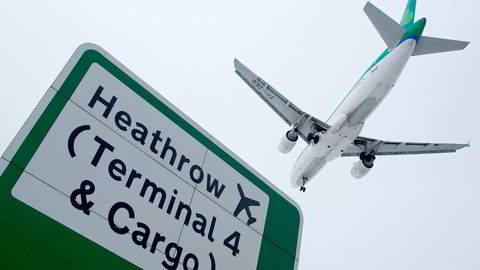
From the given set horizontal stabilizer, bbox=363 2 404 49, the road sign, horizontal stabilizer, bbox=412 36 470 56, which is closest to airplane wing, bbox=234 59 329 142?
horizontal stabilizer, bbox=363 2 404 49

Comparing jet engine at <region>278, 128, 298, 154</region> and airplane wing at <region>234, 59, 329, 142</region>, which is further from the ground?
airplane wing at <region>234, 59, 329, 142</region>

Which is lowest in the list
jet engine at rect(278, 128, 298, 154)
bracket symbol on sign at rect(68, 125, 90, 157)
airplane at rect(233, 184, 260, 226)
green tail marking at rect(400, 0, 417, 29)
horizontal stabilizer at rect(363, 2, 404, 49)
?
bracket symbol on sign at rect(68, 125, 90, 157)

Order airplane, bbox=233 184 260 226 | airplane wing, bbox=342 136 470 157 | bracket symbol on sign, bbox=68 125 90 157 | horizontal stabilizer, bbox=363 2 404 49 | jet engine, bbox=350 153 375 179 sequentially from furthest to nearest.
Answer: jet engine, bbox=350 153 375 179 → airplane wing, bbox=342 136 470 157 → horizontal stabilizer, bbox=363 2 404 49 → airplane, bbox=233 184 260 226 → bracket symbol on sign, bbox=68 125 90 157

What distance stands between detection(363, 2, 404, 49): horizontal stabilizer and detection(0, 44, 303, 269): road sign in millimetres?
22664

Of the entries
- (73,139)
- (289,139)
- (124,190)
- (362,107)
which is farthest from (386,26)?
(73,139)

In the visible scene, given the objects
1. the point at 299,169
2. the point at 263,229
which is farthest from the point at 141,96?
the point at 299,169

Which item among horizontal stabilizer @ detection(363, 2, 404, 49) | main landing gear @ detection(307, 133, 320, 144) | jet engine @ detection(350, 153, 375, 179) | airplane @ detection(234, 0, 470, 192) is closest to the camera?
airplane @ detection(234, 0, 470, 192)

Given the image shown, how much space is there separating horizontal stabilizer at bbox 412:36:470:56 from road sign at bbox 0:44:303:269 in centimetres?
2534

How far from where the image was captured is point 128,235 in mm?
2408

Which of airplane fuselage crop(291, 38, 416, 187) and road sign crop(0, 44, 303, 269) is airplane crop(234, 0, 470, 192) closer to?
airplane fuselage crop(291, 38, 416, 187)

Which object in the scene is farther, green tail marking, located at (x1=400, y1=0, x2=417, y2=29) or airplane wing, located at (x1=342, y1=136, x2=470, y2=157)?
airplane wing, located at (x1=342, y1=136, x2=470, y2=157)

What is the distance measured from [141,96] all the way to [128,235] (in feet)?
3.64

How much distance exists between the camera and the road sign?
2.02 meters

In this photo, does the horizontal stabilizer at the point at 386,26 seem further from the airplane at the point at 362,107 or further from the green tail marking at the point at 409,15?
the green tail marking at the point at 409,15
